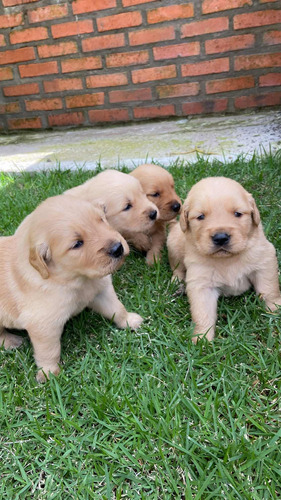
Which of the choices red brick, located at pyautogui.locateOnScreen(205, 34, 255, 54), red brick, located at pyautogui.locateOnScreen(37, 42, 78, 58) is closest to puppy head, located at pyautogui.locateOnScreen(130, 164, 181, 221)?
red brick, located at pyautogui.locateOnScreen(205, 34, 255, 54)

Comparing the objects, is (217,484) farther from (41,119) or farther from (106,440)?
(41,119)

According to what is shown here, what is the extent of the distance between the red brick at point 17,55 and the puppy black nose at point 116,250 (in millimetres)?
4565

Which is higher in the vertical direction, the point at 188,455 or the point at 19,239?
the point at 19,239

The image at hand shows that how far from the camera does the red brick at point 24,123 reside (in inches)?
239

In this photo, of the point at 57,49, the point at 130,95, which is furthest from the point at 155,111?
the point at 57,49

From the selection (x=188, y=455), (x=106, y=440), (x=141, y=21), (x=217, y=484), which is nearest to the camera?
(x=217, y=484)

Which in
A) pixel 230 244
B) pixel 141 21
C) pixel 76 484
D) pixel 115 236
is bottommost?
pixel 76 484

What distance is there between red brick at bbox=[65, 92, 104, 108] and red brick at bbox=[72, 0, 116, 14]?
3.13ft

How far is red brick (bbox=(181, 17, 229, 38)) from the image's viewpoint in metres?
4.96

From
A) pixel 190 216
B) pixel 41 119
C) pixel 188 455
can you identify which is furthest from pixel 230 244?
pixel 41 119

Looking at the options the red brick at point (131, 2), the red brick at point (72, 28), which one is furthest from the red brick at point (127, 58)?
the red brick at point (131, 2)

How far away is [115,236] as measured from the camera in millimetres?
2166

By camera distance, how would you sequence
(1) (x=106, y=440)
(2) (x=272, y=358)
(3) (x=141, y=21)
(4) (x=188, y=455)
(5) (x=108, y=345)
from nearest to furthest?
(4) (x=188, y=455) < (1) (x=106, y=440) < (2) (x=272, y=358) < (5) (x=108, y=345) < (3) (x=141, y=21)

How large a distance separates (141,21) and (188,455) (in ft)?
16.1
